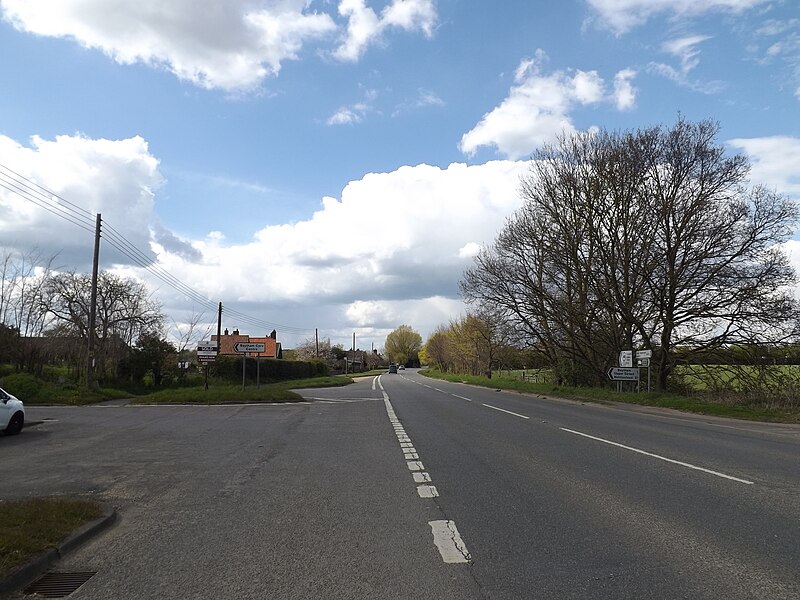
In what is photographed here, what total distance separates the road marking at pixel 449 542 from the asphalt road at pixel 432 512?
0.02 metres

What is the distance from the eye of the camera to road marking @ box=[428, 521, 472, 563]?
5477 mm

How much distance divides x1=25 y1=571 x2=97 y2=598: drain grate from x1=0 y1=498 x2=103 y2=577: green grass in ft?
0.71

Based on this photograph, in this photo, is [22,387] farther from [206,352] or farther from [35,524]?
[35,524]

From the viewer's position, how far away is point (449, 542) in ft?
19.5

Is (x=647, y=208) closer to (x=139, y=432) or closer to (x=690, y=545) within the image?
(x=139, y=432)

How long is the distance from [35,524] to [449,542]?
4068 mm

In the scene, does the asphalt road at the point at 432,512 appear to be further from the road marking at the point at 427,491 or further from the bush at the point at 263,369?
the bush at the point at 263,369

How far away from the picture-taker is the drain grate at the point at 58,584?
478 centimetres

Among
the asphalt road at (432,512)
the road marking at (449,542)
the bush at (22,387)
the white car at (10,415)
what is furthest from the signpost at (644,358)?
the bush at (22,387)

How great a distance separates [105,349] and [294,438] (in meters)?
32.8

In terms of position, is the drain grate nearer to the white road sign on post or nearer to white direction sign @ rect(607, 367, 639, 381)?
the white road sign on post

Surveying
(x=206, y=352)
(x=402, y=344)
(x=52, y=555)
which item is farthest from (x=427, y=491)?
(x=402, y=344)

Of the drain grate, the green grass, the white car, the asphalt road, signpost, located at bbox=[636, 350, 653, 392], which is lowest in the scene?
the drain grate

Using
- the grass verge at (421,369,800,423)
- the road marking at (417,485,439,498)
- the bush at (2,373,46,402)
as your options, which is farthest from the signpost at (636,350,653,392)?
the bush at (2,373,46,402)
